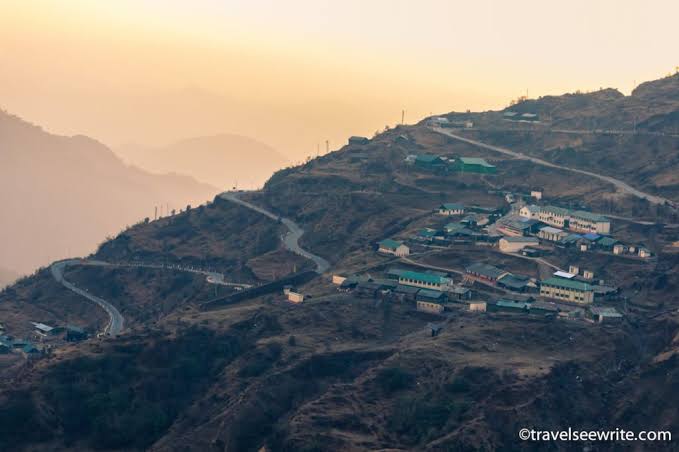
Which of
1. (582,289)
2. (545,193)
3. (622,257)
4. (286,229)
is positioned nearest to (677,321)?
(582,289)

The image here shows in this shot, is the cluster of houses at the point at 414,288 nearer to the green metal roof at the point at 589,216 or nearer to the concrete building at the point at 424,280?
the concrete building at the point at 424,280

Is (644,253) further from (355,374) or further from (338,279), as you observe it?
(355,374)

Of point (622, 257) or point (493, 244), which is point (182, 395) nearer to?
point (493, 244)

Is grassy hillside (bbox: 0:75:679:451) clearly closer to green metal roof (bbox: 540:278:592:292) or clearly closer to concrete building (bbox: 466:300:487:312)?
concrete building (bbox: 466:300:487:312)

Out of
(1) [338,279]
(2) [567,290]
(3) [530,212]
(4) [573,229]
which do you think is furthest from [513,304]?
(3) [530,212]

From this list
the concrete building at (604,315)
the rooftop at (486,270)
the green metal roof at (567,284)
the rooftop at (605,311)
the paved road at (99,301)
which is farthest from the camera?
the paved road at (99,301)

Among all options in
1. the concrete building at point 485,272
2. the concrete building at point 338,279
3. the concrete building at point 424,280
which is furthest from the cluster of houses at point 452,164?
the concrete building at point 424,280
